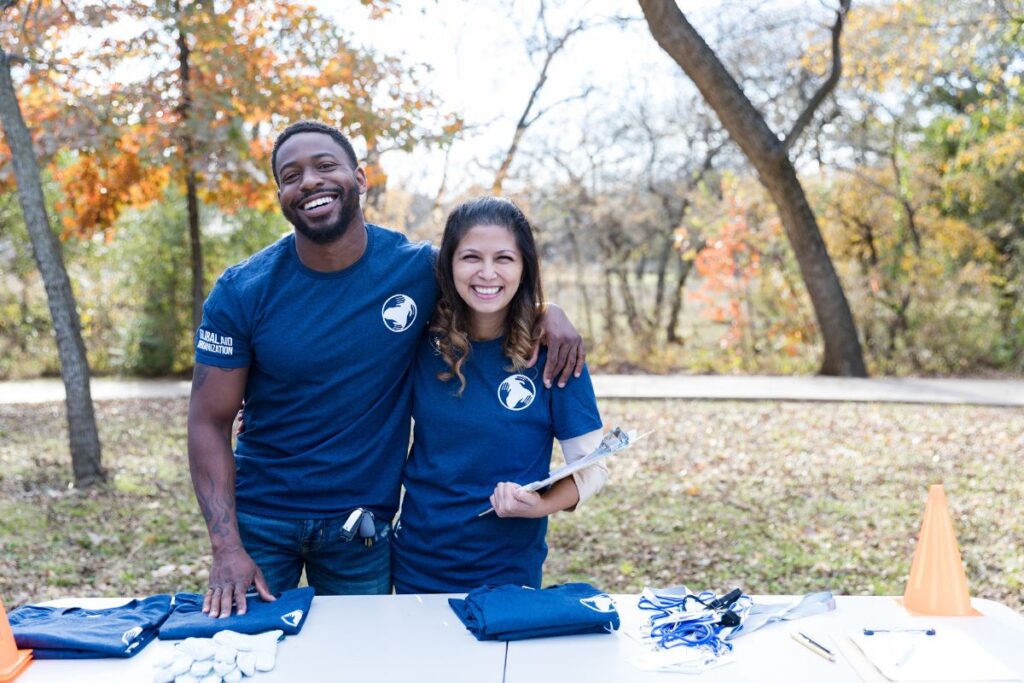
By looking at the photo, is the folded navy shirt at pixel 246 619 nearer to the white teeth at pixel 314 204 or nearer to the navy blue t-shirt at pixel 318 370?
the navy blue t-shirt at pixel 318 370

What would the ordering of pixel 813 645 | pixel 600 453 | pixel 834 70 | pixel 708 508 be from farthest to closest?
pixel 834 70 → pixel 708 508 → pixel 600 453 → pixel 813 645

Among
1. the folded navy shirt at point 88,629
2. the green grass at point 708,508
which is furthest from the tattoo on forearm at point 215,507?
the green grass at point 708,508

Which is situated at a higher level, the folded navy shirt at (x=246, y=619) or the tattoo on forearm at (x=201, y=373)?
the tattoo on forearm at (x=201, y=373)

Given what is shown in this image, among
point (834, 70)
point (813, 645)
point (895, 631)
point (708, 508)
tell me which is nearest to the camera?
point (813, 645)

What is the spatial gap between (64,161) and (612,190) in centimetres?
859

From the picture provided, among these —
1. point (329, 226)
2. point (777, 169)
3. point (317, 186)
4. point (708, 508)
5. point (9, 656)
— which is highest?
point (777, 169)

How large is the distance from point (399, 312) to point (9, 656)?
1344mm

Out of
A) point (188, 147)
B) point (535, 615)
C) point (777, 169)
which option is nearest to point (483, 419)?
point (535, 615)

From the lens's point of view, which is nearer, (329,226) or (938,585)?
(938,585)

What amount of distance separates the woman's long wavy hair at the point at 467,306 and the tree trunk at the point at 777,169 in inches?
292

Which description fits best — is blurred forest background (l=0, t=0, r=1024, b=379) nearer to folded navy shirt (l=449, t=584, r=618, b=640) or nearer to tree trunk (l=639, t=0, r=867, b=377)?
tree trunk (l=639, t=0, r=867, b=377)

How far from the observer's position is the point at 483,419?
9.30 ft

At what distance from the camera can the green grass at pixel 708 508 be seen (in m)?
5.40

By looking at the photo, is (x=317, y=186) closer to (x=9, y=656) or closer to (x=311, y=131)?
(x=311, y=131)
